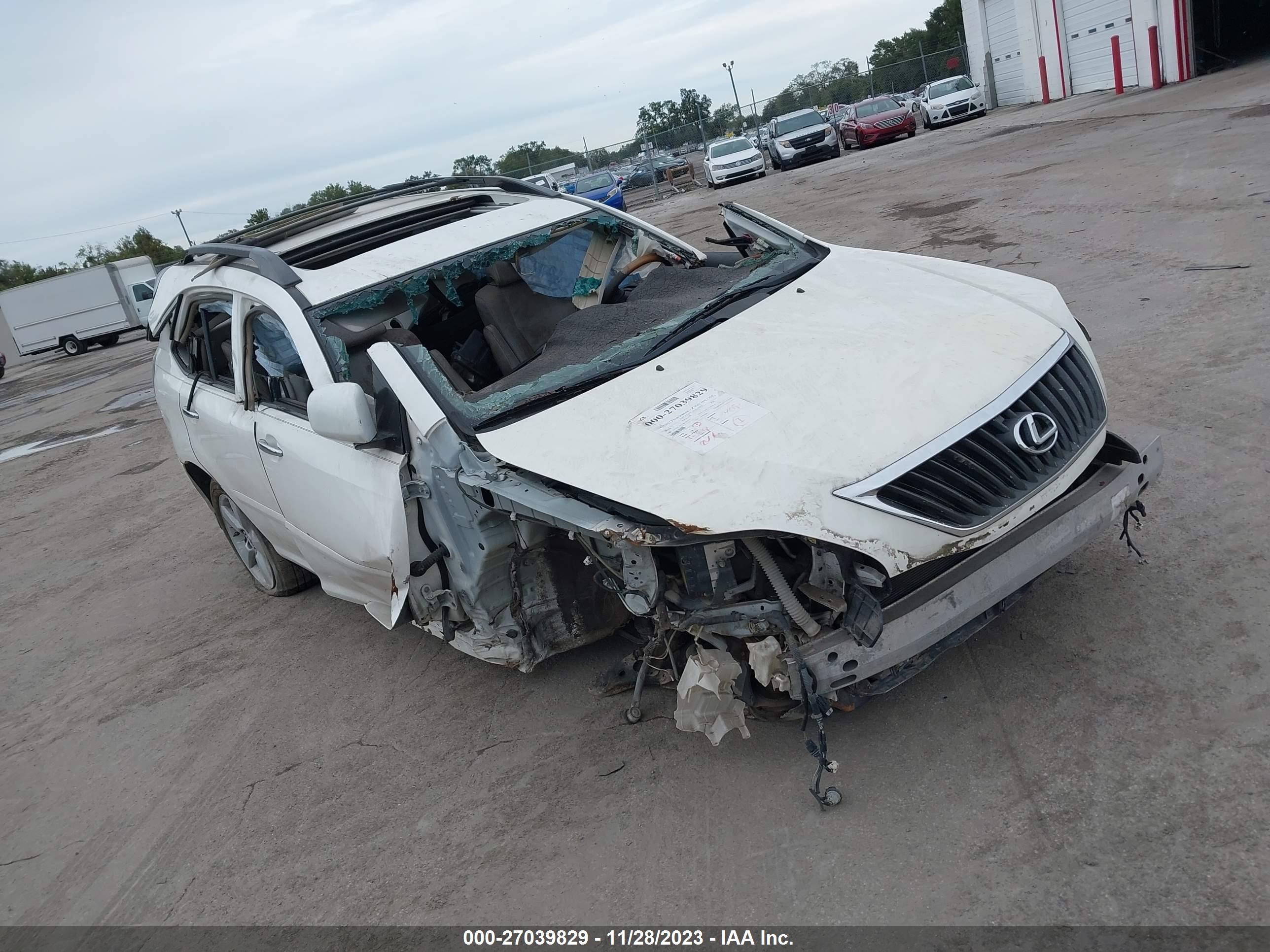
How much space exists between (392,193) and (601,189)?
21.6 m

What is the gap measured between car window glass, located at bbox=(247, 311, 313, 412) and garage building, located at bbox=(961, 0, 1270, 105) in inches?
910

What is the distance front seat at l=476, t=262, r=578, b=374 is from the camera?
4523mm

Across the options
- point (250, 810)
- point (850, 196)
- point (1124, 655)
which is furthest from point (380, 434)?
point (850, 196)

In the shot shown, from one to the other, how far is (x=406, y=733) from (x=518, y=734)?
0.53 m

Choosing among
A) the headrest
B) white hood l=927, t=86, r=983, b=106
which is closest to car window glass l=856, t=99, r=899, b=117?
white hood l=927, t=86, r=983, b=106

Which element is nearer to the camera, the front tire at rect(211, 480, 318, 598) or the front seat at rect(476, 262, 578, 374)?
the front seat at rect(476, 262, 578, 374)

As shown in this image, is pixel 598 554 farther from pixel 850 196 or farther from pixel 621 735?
pixel 850 196

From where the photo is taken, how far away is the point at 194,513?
26.0ft

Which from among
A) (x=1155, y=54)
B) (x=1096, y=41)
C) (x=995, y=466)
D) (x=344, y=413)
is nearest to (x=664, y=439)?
(x=995, y=466)

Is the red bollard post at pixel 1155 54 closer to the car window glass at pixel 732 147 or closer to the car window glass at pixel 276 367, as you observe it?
the car window glass at pixel 732 147

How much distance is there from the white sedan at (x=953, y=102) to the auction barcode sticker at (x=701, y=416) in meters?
28.9

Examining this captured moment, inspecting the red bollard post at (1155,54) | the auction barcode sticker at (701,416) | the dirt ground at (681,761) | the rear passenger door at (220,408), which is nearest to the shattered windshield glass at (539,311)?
the auction barcode sticker at (701,416)

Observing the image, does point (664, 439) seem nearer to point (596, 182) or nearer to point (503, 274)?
point (503, 274)

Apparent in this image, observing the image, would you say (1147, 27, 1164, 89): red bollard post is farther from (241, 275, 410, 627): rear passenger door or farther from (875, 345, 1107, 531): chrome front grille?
(241, 275, 410, 627): rear passenger door
